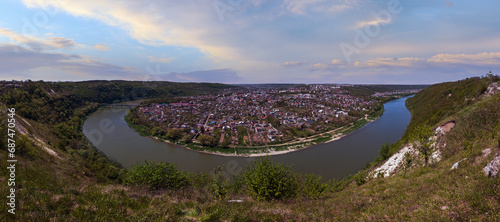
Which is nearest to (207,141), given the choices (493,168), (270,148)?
(270,148)

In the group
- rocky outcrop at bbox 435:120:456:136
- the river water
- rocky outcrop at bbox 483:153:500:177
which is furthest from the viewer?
the river water

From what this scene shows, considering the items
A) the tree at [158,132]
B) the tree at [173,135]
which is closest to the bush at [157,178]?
the tree at [173,135]

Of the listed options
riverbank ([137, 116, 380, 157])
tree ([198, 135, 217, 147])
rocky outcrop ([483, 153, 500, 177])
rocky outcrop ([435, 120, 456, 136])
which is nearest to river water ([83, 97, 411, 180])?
riverbank ([137, 116, 380, 157])

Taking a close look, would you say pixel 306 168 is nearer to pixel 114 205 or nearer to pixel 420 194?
pixel 420 194

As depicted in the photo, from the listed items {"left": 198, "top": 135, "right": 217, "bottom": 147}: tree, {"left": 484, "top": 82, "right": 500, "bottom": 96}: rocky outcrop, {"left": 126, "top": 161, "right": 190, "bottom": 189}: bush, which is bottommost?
{"left": 198, "top": 135, "right": 217, "bottom": 147}: tree

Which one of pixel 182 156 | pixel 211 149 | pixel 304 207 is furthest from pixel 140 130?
pixel 304 207

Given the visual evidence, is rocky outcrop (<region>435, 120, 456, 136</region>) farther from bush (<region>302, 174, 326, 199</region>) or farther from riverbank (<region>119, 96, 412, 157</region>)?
riverbank (<region>119, 96, 412, 157</region>)
